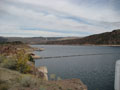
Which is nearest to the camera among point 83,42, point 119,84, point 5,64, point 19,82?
point 19,82

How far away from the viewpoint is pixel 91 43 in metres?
144

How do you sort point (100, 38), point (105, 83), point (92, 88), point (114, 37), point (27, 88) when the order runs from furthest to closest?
point (100, 38), point (114, 37), point (105, 83), point (92, 88), point (27, 88)

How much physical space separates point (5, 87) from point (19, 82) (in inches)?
47.1

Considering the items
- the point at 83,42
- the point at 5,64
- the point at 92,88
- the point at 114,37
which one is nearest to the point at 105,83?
the point at 92,88

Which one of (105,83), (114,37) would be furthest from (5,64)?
(114,37)

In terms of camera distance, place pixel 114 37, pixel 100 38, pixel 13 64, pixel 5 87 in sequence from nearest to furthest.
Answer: pixel 5 87
pixel 13 64
pixel 114 37
pixel 100 38

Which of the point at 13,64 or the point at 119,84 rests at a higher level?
the point at 13,64

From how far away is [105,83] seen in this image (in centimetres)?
1536

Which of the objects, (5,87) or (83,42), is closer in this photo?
(5,87)

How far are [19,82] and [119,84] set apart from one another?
26.1ft

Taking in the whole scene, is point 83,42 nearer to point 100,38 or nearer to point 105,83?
point 100,38

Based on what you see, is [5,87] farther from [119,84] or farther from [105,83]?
[105,83]

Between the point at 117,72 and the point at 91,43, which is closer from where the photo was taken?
the point at 117,72

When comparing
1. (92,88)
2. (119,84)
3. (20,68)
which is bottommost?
(92,88)
